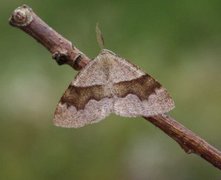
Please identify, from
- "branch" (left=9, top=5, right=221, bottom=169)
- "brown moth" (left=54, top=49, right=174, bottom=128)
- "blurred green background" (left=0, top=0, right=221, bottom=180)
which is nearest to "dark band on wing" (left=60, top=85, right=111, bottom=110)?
→ "brown moth" (left=54, top=49, right=174, bottom=128)

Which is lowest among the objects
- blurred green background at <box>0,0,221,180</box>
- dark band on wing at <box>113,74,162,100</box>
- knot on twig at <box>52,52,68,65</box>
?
knot on twig at <box>52,52,68,65</box>

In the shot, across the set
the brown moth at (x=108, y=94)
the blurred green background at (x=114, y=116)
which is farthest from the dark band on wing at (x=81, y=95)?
the blurred green background at (x=114, y=116)

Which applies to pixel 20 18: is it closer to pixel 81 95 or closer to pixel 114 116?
pixel 81 95

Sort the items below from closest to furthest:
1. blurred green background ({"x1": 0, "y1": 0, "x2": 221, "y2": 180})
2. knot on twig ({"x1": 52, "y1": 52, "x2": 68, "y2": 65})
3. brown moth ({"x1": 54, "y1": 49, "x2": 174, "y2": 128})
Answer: knot on twig ({"x1": 52, "y1": 52, "x2": 68, "y2": 65}), brown moth ({"x1": 54, "y1": 49, "x2": 174, "y2": 128}), blurred green background ({"x1": 0, "y1": 0, "x2": 221, "y2": 180})

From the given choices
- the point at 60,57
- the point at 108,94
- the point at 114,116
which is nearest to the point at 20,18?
the point at 60,57

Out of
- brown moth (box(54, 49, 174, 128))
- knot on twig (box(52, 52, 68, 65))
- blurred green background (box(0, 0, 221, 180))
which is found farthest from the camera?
blurred green background (box(0, 0, 221, 180))

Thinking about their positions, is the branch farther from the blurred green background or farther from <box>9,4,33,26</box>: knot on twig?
the blurred green background
